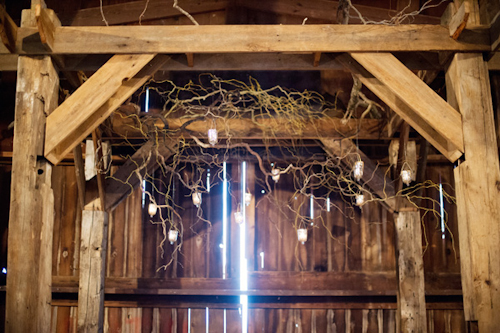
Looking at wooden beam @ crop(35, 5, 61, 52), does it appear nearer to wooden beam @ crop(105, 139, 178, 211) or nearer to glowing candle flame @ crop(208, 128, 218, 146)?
glowing candle flame @ crop(208, 128, 218, 146)

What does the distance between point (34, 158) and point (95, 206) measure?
5.48 ft

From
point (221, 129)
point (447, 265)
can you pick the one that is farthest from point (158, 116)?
point (447, 265)

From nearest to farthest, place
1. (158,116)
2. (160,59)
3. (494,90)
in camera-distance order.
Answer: (160,59), (494,90), (158,116)

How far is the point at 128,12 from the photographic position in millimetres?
5348

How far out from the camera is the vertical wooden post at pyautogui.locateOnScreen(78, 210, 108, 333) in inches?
173

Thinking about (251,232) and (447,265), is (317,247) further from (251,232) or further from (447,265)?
(447,265)

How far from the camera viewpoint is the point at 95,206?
15.0 feet

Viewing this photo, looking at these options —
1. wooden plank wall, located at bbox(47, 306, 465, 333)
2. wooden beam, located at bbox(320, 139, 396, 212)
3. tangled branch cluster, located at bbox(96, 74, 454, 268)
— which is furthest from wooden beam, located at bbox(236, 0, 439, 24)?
wooden plank wall, located at bbox(47, 306, 465, 333)

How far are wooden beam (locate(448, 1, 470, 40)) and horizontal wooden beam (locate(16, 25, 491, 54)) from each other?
2.0 inches

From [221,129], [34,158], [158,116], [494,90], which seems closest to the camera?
[34,158]

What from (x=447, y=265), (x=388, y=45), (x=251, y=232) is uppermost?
(x=388, y=45)

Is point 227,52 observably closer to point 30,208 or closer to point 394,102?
point 394,102

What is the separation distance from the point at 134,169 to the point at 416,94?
113 inches

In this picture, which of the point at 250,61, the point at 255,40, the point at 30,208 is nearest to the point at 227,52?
the point at 255,40
